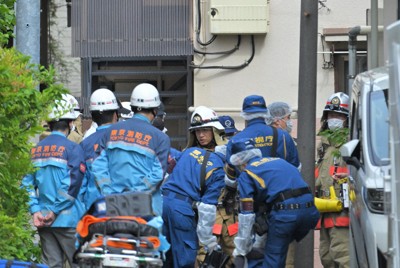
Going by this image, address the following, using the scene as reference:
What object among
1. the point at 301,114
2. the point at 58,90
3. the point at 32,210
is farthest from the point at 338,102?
the point at 58,90

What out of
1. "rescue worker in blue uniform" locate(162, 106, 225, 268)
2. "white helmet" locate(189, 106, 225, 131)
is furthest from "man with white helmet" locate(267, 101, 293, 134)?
"rescue worker in blue uniform" locate(162, 106, 225, 268)

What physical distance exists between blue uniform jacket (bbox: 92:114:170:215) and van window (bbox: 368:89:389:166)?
6.74ft

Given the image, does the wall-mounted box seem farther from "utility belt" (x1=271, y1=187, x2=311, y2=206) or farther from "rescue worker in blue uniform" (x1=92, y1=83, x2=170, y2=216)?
"utility belt" (x1=271, y1=187, x2=311, y2=206)

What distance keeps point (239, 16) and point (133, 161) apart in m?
5.48

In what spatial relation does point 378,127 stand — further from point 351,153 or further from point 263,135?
point 263,135

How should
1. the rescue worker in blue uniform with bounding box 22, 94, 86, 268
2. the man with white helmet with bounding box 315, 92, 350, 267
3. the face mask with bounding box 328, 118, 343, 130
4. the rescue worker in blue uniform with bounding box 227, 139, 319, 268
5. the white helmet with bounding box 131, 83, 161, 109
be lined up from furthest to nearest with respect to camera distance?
the face mask with bounding box 328, 118, 343, 130, the man with white helmet with bounding box 315, 92, 350, 267, the rescue worker in blue uniform with bounding box 22, 94, 86, 268, the white helmet with bounding box 131, 83, 161, 109, the rescue worker in blue uniform with bounding box 227, 139, 319, 268

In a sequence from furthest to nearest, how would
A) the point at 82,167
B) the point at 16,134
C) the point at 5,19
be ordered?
the point at 82,167, the point at 5,19, the point at 16,134

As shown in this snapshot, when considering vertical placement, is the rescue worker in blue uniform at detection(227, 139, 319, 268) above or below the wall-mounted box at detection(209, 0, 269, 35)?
below

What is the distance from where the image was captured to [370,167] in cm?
849

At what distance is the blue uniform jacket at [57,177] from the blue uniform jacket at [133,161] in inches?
34.2

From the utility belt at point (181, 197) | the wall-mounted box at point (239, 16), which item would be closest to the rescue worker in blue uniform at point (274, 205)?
the utility belt at point (181, 197)

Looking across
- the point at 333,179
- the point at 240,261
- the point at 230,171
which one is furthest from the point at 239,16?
the point at 240,261

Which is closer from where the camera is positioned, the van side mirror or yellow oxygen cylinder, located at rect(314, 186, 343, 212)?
the van side mirror

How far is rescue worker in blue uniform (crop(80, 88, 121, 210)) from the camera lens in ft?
36.2
